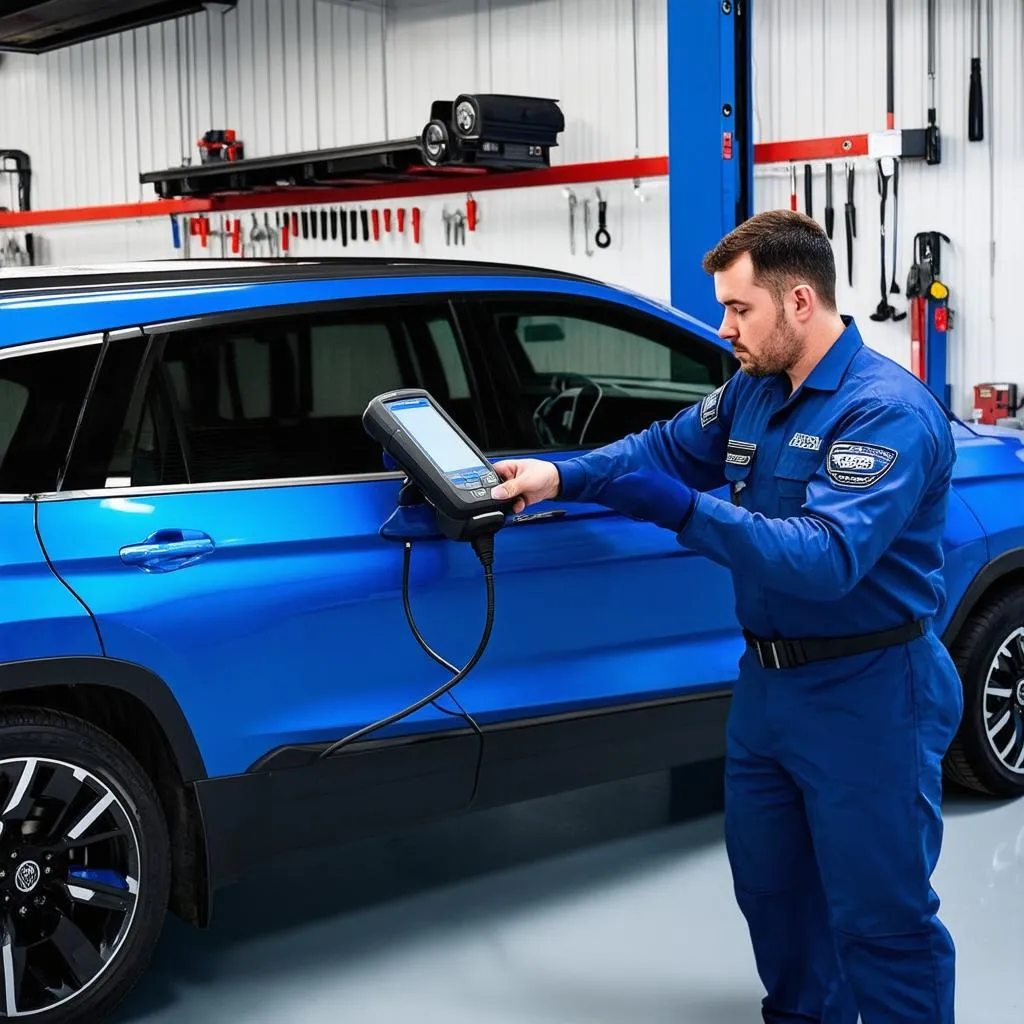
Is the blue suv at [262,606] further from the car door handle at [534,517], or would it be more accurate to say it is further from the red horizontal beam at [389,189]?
the red horizontal beam at [389,189]

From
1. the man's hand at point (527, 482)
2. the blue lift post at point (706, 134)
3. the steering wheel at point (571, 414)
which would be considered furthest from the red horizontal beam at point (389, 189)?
the man's hand at point (527, 482)

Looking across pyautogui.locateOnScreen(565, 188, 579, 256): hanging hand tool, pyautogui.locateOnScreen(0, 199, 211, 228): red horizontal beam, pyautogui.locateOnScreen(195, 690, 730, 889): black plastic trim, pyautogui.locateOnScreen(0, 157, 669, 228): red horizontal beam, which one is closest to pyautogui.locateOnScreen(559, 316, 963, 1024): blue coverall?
pyautogui.locateOnScreen(195, 690, 730, 889): black plastic trim

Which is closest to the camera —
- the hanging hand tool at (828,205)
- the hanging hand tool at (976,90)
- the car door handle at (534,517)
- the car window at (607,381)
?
the car door handle at (534,517)

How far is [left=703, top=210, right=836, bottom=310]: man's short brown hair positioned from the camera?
2.35 metres

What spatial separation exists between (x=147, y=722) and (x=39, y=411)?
0.64 m

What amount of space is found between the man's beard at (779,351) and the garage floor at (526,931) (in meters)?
1.35

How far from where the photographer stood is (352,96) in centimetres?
963

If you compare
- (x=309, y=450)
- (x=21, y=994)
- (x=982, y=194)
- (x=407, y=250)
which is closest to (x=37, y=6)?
(x=407, y=250)

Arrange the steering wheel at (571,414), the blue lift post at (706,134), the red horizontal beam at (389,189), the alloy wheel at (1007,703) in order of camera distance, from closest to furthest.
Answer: the steering wheel at (571,414) → the alloy wheel at (1007,703) → the blue lift post at (706,134) → the red horizontal beam at (389,189)

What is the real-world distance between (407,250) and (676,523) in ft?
24.2

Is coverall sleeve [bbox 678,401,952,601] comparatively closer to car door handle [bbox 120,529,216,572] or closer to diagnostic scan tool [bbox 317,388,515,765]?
diagnostic scan tool [bbox 317,388,515,765]

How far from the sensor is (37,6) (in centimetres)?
871

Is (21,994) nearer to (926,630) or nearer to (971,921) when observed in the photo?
(926,630)

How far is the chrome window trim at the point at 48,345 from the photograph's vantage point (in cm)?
264
